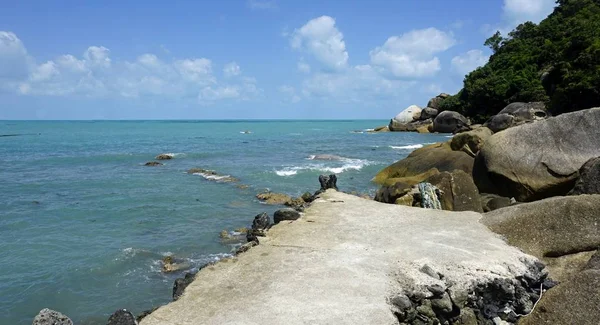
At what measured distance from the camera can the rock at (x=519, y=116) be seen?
3953 cm

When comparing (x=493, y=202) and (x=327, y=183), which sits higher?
(x=327, y=183)

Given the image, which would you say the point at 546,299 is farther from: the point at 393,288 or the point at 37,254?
the point at 37,254

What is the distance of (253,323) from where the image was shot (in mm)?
7238

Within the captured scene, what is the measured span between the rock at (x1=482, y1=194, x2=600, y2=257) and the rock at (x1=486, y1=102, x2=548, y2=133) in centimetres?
2922

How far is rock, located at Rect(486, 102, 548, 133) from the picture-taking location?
39.5m

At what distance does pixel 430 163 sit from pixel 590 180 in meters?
9.48

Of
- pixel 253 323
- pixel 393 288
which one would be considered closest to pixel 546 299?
pixel 393 288

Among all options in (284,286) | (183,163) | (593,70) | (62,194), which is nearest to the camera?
(284,286)

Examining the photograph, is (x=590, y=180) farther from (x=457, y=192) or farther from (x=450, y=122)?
(x=450, y=122)

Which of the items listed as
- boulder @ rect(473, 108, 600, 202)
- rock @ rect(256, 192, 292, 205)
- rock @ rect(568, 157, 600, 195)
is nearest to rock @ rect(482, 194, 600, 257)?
rock @ rect(568, 157, 600, 195)

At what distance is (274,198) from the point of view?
2334 cm

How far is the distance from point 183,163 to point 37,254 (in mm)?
25979

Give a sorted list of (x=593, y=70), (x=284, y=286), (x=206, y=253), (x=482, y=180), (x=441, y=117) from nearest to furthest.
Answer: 1. (x=284, y=286)
2. (x=206, y=253)
3. (x=482, y=180)
4. (x=593, y=70)
5. (x=441, y=117)

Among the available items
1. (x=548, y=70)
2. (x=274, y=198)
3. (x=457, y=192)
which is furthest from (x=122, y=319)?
(x=548, y=70)
